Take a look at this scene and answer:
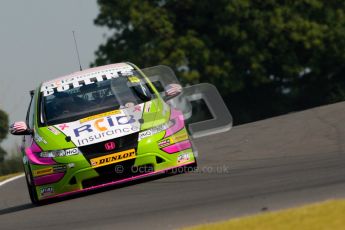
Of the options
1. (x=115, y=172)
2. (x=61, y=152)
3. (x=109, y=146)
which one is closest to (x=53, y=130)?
(x=61, y=152)

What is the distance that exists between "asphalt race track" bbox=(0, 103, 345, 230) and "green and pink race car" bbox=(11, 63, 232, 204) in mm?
241

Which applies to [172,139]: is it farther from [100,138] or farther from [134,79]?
[134,79]

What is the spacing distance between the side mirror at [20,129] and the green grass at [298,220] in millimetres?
5065

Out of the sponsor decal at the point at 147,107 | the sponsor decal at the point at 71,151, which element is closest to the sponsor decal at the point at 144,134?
the sponsor decal at the point at 147,107

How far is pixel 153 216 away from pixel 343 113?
9.30 metres

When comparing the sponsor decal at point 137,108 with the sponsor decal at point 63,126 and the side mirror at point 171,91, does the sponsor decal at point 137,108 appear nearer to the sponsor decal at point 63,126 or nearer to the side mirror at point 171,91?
the side mirror at point 171,91

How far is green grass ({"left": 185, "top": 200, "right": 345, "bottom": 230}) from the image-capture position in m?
6.82

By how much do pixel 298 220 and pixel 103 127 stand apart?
4.72m

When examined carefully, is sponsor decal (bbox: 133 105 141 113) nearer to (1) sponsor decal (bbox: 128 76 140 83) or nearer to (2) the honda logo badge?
(2) the honda logo badge

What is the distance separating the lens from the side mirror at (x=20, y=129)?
39.5ft

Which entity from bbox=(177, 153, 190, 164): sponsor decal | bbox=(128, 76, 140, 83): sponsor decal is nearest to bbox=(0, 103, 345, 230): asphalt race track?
bbox=(177, 153, 190, 164): sponsor decal

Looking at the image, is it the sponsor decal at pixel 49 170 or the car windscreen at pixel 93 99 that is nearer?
the sponsor decal at pixel 49 170

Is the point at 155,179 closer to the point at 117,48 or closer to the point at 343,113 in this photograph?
the point at 343,113

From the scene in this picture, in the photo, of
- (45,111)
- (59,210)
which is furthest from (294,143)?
(59,210)
